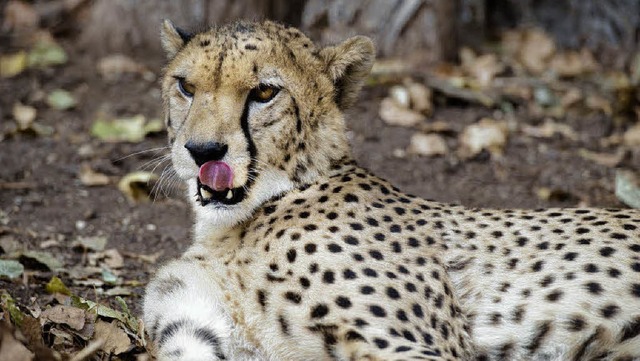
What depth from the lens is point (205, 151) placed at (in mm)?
3535

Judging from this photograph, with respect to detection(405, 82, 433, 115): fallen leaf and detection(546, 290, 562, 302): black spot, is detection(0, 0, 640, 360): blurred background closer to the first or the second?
detection(405, 82, 433, 115): fallen leaf

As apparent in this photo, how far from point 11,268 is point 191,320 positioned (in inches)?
43.5

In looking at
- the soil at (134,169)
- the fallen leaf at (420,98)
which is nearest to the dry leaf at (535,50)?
the soil at (134,169)

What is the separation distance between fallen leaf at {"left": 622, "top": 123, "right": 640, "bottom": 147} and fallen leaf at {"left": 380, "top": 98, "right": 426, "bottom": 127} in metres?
1.42

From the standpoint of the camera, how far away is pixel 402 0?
7.21 meters

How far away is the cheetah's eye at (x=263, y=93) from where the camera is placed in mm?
3746

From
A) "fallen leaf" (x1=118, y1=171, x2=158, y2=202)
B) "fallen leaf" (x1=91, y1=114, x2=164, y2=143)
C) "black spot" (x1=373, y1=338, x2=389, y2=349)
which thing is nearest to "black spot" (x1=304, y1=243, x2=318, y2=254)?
"black spot" (x1=373, y1=338, x2=389, y2=349)

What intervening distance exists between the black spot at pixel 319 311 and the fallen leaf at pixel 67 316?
96 cm

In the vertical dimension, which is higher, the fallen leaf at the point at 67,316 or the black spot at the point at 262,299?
the black spot at the point at 262,299

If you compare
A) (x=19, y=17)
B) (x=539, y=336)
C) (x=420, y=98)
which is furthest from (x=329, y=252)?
(x=19, y=17)

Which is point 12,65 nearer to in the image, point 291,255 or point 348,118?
point 348,118

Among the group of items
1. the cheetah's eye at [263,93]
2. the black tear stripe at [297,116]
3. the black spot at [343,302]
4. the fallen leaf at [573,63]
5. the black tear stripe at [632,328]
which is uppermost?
the cheetah's eye at [263,93]

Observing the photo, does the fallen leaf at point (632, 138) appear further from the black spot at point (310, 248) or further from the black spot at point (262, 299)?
the black spot at point (262, 299)

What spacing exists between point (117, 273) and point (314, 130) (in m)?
1.39
